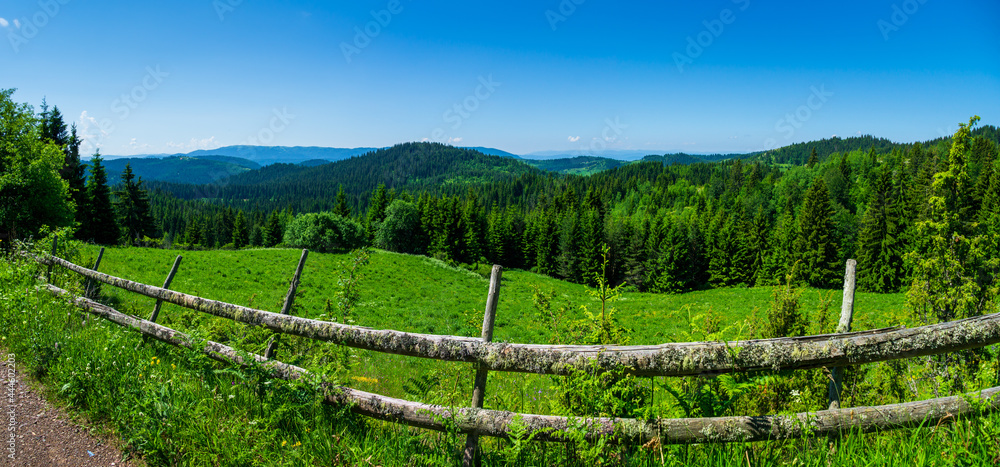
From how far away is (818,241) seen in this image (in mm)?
50312

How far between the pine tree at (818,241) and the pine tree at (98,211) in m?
79.7

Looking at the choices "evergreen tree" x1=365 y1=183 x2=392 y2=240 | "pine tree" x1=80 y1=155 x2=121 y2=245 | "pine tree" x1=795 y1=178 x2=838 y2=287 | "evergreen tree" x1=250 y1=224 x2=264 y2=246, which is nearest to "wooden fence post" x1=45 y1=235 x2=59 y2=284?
"pine tree" x1=80 y1=155 x2=121 y2=245

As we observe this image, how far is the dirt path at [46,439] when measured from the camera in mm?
3777

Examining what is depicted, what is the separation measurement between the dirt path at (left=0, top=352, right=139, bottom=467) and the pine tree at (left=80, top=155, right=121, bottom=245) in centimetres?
5533

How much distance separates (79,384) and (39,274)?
8.04 m

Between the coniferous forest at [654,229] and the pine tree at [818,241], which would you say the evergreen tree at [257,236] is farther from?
the pine tree at [818,241]

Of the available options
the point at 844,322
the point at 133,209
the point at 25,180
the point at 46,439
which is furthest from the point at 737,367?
the point at 133,209

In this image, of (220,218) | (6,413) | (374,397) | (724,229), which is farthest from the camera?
(220,218)

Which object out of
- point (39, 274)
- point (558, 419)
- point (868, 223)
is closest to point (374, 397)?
point (558, 419)

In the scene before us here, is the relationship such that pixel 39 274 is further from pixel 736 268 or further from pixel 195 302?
pixel 736 268

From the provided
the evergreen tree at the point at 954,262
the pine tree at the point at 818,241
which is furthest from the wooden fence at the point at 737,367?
the pine tree at the point at 818,241

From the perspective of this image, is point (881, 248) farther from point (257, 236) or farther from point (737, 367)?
point (257, 236)

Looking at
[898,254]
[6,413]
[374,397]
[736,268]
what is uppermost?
[374,397]

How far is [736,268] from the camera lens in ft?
199
